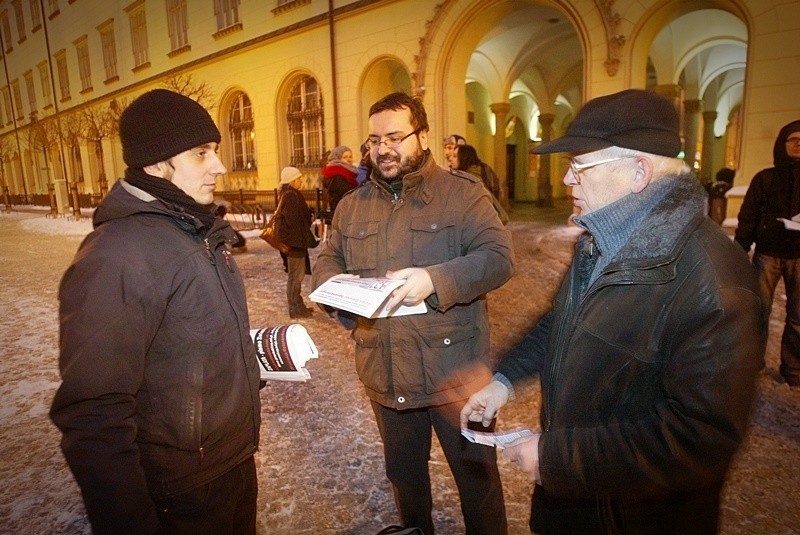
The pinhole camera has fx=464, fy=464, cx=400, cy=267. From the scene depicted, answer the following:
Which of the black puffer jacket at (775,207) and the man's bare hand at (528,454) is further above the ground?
the black puffer jacket at (775,207)

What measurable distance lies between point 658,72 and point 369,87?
8796mm

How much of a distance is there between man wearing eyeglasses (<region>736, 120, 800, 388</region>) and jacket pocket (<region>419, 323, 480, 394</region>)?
2989 mm

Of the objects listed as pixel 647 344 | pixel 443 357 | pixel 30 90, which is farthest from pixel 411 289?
pixel 30 90

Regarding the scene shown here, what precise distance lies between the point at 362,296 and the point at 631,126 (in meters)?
0.94

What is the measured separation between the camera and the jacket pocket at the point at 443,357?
6.56 feet

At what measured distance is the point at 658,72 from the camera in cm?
1412

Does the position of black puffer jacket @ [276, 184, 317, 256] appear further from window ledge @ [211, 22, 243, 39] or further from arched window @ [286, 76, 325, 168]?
window ledge @ [211, 22, 243, 39]

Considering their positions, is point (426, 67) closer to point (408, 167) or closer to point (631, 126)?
point (408, 167)

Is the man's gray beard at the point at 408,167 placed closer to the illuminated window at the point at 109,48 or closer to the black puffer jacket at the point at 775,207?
the black puffer jacket at the point at 775,207

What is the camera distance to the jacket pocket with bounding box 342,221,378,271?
2.12m

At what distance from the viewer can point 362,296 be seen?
5.17 feet

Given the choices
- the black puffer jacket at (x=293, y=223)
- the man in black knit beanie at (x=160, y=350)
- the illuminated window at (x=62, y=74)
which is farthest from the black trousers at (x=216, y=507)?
the illuminated window at (x=62, y=74)

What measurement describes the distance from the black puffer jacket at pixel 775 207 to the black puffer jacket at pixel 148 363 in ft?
13.4

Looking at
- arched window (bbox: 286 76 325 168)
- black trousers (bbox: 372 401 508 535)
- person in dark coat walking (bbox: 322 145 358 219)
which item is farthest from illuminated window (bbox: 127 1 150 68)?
black trousers (bbox: 372 401 508 535)
